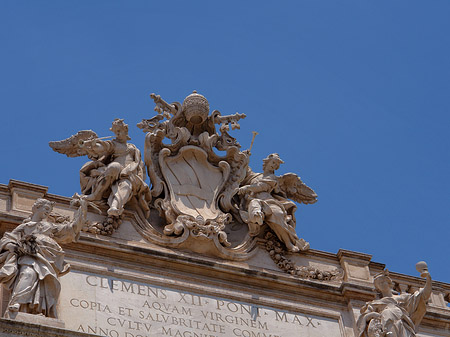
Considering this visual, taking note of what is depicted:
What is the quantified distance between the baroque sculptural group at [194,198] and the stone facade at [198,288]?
18 centimetres

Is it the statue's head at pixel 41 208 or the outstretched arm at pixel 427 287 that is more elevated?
the statue's head at pixel 41 208

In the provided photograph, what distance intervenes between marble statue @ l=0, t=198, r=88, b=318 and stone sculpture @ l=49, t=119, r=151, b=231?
1.30 metres

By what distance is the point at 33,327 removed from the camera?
19.0 m

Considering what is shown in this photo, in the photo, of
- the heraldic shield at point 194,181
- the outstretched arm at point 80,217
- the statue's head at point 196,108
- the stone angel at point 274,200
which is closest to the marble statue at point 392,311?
the stone angel at point 274,200

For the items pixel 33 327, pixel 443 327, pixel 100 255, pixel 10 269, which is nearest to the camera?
pixel 33 327

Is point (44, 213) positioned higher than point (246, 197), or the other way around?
point (246, 197)

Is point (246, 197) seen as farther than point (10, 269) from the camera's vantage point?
Yes

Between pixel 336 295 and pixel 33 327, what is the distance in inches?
226

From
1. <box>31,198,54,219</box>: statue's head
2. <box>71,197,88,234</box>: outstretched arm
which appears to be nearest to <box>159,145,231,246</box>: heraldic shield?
<box>71,197,88,234</box>: outstretched arm

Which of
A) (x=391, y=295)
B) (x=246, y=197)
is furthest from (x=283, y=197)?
(x=391, y=295)

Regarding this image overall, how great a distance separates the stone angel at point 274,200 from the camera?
23517 millimetres

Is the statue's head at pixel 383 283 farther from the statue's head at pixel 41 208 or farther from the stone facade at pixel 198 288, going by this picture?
the statue's head at pixel 41 208

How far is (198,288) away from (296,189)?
311 cm

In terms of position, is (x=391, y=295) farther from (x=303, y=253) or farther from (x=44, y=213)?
(x=44, y=213)
